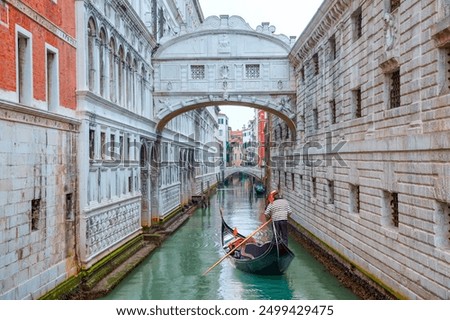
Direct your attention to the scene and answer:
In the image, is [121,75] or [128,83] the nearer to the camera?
[121,75]

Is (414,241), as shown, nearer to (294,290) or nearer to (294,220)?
(294,290)

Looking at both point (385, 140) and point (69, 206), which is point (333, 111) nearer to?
point (385, 140)

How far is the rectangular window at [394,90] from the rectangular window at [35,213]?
511 centimetres

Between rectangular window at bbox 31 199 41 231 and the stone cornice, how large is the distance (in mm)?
6493

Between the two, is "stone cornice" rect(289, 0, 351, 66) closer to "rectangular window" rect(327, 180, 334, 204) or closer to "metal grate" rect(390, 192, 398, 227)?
"rectangular window" rect(327, 180, 334, 204)

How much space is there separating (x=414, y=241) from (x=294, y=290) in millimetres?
3197

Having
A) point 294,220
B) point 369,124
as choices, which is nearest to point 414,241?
point 369,124

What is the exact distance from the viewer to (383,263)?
26.6ft

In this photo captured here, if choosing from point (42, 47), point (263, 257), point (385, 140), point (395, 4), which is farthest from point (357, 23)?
point (42, 47)

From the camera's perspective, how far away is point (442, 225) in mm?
6328

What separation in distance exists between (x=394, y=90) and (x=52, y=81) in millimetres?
4977

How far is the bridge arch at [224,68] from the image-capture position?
1597 cm

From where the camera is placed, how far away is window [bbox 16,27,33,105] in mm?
7176

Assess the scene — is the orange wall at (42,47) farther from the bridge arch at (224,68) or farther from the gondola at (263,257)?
the bridge arch at (224,68)
